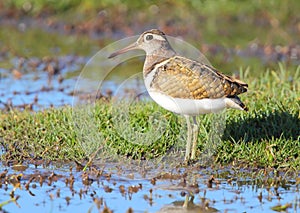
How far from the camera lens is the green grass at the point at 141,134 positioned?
22.3 ft

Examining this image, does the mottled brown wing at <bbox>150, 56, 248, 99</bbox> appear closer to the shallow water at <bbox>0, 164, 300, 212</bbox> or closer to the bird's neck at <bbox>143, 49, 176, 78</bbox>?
the bird's neck at <bbox>143, 49, 176, 78</bbox>

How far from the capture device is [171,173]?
6273 mm

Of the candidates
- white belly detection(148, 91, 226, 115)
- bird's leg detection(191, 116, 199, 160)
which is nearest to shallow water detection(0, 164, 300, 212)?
bird's leg detection(191, 116, 199, 160)

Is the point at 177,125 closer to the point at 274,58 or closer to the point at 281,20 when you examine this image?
the point at 274,58

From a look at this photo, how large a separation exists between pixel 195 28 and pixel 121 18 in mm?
1569

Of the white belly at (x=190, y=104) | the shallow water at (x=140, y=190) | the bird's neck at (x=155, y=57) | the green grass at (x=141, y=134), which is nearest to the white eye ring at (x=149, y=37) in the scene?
the bird's neck at (x=155, y=57)

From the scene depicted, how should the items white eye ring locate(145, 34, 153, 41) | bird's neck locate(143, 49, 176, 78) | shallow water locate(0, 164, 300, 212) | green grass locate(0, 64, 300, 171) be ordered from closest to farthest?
shallow water locate(0, 164, 300, 212) → bird's neck locate(143, 49, 176, 78) → white eye ring locate(145, 34, 153, 41) → green grass locate(0, 64, 300, 171)

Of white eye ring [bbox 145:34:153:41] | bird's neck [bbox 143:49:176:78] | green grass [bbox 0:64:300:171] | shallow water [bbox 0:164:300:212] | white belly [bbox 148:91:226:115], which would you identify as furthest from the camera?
green grass [bbox 0:64:300:171]

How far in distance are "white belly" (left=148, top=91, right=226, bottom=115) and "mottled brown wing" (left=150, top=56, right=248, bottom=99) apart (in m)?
0.03

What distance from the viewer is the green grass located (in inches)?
267

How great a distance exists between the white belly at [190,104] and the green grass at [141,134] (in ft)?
2.20

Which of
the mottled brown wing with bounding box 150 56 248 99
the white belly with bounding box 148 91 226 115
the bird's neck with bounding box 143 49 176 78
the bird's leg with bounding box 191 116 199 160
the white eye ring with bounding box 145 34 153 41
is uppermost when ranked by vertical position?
the white eye ring with bounding box 145 34 153 41

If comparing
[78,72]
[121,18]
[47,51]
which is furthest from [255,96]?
[121,18]

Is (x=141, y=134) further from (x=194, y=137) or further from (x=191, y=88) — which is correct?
(x=191, y=88)
